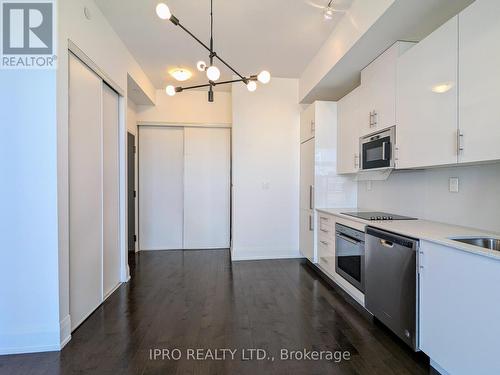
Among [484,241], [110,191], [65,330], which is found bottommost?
[65,330]

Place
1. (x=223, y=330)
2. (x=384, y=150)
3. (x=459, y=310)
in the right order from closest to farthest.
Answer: (x=459, y=310) < (x=223, y=330) < (x=384, y=150)

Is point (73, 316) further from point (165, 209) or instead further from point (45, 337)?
point (165, 209)

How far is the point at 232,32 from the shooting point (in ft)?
9.61

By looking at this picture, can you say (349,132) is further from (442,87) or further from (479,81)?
(479,81)

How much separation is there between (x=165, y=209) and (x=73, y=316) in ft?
9.19

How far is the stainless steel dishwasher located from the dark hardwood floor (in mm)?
185

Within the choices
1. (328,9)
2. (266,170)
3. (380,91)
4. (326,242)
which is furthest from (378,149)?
(266,170)

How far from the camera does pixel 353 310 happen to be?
256 cm

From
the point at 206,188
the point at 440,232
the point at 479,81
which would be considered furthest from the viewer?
the point at 206,188

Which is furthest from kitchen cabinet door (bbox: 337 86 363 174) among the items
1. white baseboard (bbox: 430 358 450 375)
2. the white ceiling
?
white baseboard (bbox: 430 358 450 375)

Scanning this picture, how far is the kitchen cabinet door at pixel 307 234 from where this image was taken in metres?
3.69

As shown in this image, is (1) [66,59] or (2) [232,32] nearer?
(1) [66,59]

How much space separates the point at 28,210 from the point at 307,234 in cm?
321

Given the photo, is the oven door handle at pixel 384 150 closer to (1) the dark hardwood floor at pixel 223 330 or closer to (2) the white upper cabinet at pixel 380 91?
(2) the white upper cabinet at pixel 380 91
